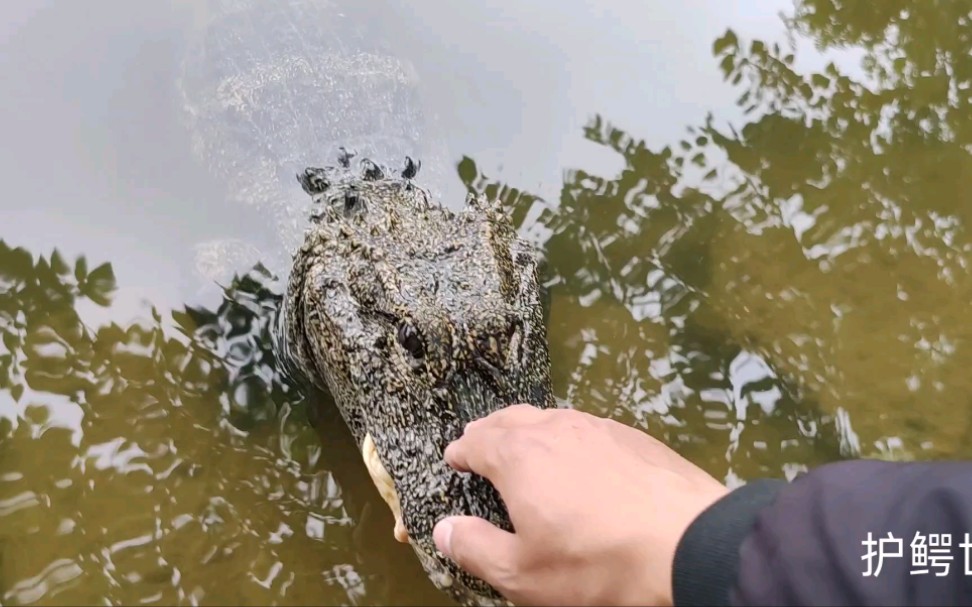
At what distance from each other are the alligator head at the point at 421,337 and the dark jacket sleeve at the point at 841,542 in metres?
0.57

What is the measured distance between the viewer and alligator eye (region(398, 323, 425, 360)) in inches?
86.2

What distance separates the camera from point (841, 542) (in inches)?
53.0

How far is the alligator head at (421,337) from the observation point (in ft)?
6.73

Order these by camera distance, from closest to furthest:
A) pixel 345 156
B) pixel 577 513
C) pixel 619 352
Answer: pixel 577 513, pixel 619 352, pixel 345 156

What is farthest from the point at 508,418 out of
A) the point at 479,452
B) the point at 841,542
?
the point at 841,542

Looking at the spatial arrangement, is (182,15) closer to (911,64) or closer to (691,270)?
(691,270)

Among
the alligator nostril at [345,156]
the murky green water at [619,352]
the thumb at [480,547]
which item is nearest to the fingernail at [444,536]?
the thumb at [480,547]

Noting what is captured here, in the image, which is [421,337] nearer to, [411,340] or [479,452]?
[411,340]

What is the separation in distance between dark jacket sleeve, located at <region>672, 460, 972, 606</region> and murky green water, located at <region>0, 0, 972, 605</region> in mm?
1271

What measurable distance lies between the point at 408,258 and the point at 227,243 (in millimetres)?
1142

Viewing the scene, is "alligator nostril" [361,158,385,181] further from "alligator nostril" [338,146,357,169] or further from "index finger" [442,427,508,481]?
"index finger" [442,427,508,481]

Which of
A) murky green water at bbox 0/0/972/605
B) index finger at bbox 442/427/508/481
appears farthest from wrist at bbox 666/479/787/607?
murky green water at bbox 0/0/972/605

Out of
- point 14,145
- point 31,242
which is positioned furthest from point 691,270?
point 14,145

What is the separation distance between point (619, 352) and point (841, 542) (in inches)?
66.9
